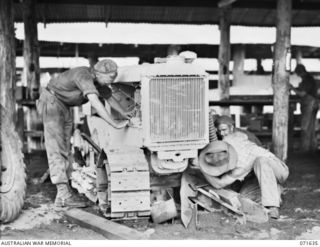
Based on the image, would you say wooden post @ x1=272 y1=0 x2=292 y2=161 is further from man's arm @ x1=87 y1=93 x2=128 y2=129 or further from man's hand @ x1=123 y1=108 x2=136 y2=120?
man's arm @ x1=87 y1=93 x2=128 y2=129

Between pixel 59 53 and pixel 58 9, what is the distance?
12.0ft

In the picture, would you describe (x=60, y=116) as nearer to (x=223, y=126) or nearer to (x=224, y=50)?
(x=223, y=126)

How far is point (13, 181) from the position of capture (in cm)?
522

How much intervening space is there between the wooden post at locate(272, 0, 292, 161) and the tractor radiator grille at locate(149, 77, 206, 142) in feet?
7.77

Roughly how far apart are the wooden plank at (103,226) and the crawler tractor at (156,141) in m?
0.13

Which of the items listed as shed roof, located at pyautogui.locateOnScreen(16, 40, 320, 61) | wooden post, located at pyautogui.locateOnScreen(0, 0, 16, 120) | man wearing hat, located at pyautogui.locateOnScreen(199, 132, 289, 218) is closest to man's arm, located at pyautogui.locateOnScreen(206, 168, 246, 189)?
man wearing hat, located at pyautogui.locateOnScreen(199, 132, 289, 218)

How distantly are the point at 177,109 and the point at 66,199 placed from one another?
1.69 meters

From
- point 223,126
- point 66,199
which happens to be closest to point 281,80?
point 223,126

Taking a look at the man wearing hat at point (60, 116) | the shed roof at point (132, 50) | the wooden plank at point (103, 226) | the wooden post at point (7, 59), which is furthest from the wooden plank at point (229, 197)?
the shed roof at point (132, 50)

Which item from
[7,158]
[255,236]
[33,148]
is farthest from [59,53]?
[255,236]

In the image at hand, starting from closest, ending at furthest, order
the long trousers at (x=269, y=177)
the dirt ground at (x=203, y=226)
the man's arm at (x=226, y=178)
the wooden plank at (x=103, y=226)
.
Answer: the wooden plank at (x=103, y=226) < the dirt ground at (x=203, y=226) < the long trousers at (x=269, y=177) < the man's arm at (x=226, y=178)

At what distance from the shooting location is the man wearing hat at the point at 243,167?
5.23m

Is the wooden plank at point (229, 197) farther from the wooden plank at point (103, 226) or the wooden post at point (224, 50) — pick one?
the wooden post at point (224, 50)

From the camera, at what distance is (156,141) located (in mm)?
4934
